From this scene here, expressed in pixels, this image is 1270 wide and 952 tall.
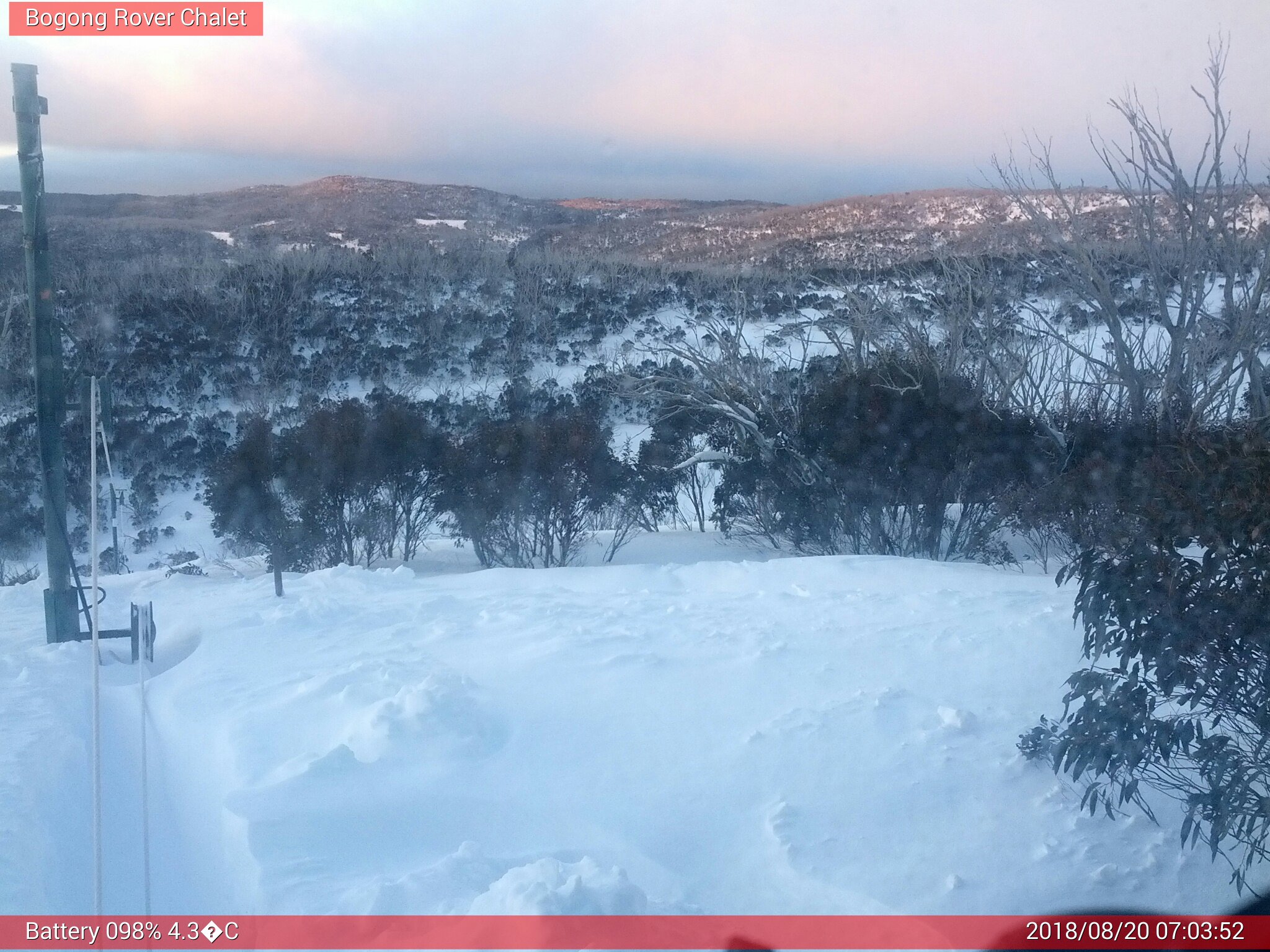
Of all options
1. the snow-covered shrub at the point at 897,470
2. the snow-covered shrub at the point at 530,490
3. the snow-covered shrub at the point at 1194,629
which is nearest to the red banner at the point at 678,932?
the snow-covered shrub at the point at 1194,629

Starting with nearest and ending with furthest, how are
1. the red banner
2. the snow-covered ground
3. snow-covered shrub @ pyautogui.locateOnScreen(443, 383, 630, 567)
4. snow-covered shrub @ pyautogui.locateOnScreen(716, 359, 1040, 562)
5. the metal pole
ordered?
the red banner < the snow-covered ground < the metal pole < snow-covered shrub @ pyautogui.locateOnScreen(716, 359, 1040, 562) < snow-covered shrub @ pyautogui.locateOnScreen(443, 383, 630, 567)

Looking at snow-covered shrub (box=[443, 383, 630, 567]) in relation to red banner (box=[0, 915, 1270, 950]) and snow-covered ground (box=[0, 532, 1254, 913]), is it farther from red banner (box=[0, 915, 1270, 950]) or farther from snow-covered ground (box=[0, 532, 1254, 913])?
red banner (box=[0, 915, 1270, 950])

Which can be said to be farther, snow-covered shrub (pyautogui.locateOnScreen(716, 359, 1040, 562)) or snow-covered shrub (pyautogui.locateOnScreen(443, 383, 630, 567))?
snow-covered shrub (pyautogui.locateOnScreen(443, 383, 630, 567))

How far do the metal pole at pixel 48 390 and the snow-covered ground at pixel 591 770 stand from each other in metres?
0.34

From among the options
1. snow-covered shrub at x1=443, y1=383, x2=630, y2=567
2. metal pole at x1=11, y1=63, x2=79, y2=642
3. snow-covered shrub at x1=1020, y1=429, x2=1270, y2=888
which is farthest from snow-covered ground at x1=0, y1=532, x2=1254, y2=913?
snow-covered shrub at x1=443, y1=383, x2=630, y2=567

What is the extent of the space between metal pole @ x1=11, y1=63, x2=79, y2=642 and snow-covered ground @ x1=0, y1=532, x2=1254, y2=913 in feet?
1.13

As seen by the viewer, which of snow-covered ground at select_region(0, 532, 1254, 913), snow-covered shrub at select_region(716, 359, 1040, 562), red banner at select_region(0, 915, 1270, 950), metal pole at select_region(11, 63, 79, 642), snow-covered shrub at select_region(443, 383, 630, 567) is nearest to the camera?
red banner at select_region(0, 915, 1270, 950)

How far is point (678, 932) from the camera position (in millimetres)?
3031

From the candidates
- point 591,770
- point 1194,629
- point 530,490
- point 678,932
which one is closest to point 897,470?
point 530,490

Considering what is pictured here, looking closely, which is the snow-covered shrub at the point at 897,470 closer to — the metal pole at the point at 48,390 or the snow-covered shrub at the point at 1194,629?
the snow-covered shrub at the point at 1194,629

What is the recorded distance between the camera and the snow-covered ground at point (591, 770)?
3.40m

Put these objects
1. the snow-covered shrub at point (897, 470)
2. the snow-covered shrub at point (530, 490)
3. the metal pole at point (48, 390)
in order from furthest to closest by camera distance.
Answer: the snow-covered shrub at point (530, 490)
the snow-covered shrub at point (897, 470)
the metal pole at point (48, 390)

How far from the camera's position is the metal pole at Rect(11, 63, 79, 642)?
6.64m

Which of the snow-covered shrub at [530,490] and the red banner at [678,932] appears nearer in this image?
the red banner at [678,932]
